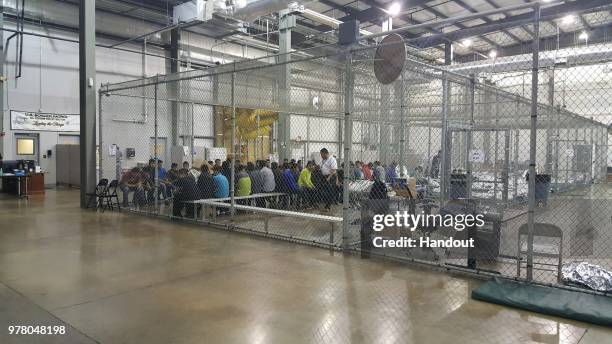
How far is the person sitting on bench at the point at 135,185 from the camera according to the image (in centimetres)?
1058

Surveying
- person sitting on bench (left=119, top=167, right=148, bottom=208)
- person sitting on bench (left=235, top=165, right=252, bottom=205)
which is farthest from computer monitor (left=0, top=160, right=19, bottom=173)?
person sitting on bench (left=235, top=165, right=252, bottom=205)

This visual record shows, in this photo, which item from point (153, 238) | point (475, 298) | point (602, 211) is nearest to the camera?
point (475, 298)

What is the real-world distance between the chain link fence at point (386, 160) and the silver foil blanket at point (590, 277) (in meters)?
0.26

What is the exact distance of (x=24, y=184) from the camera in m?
13.3

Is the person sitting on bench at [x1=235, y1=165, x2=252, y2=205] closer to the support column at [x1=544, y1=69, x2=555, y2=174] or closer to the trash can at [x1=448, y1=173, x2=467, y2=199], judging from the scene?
the trash can at [x1=448, y1=173, x2=467, y2=199]

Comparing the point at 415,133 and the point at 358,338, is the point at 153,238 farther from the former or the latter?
the point at 415,133

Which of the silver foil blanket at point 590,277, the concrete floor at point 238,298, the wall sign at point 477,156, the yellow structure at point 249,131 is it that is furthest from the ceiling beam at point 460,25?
the concrete floor at point 238,298

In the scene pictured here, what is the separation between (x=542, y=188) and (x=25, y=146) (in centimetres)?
1633

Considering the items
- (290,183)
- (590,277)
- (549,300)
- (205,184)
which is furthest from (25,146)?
(590,277)

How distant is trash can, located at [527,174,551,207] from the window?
52.9 feet

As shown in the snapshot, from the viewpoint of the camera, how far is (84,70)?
10320 millimetres

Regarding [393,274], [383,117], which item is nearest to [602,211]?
[383,117]

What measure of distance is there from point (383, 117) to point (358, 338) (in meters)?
7.71

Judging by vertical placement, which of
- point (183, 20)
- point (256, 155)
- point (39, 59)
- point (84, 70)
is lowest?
point (256, 155)
